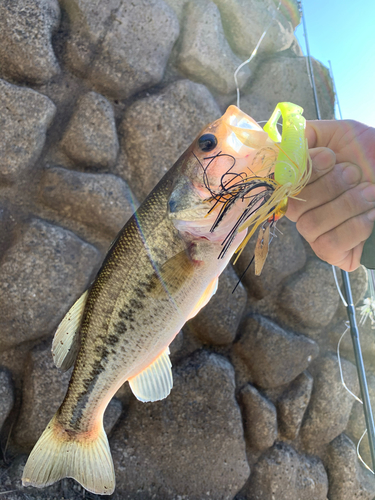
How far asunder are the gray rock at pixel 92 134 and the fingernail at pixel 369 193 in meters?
1.19

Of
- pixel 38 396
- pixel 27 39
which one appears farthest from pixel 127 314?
pixel 27 39

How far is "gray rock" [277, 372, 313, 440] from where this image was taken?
192cm

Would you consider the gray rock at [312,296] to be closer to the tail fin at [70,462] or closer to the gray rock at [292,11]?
the tail fin at [70,462]

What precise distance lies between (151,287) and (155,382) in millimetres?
313

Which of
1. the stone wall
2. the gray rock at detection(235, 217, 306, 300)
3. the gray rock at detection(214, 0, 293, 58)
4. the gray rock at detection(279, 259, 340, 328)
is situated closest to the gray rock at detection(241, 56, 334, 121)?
the stone wall

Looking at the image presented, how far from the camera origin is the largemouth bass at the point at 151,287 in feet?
2.89

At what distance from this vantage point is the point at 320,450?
2012mm

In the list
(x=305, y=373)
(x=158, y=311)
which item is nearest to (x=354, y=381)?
(x=305, y=373)

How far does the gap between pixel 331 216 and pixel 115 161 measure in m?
1.15

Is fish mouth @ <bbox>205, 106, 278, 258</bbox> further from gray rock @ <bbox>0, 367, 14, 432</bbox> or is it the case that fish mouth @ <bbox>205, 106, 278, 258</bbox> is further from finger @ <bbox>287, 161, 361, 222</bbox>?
gray rock @ <bbox>0, 367, 14, 432</bbox>

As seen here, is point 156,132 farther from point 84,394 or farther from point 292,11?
point 292,11

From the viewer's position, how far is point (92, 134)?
66.1 inches

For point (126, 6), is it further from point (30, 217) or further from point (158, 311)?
point (158, 311)

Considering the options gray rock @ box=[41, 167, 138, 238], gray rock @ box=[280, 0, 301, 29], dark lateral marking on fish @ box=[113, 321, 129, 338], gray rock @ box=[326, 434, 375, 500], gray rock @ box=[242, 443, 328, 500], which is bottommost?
gray rock @ box=[242, 443, 328, 500]
